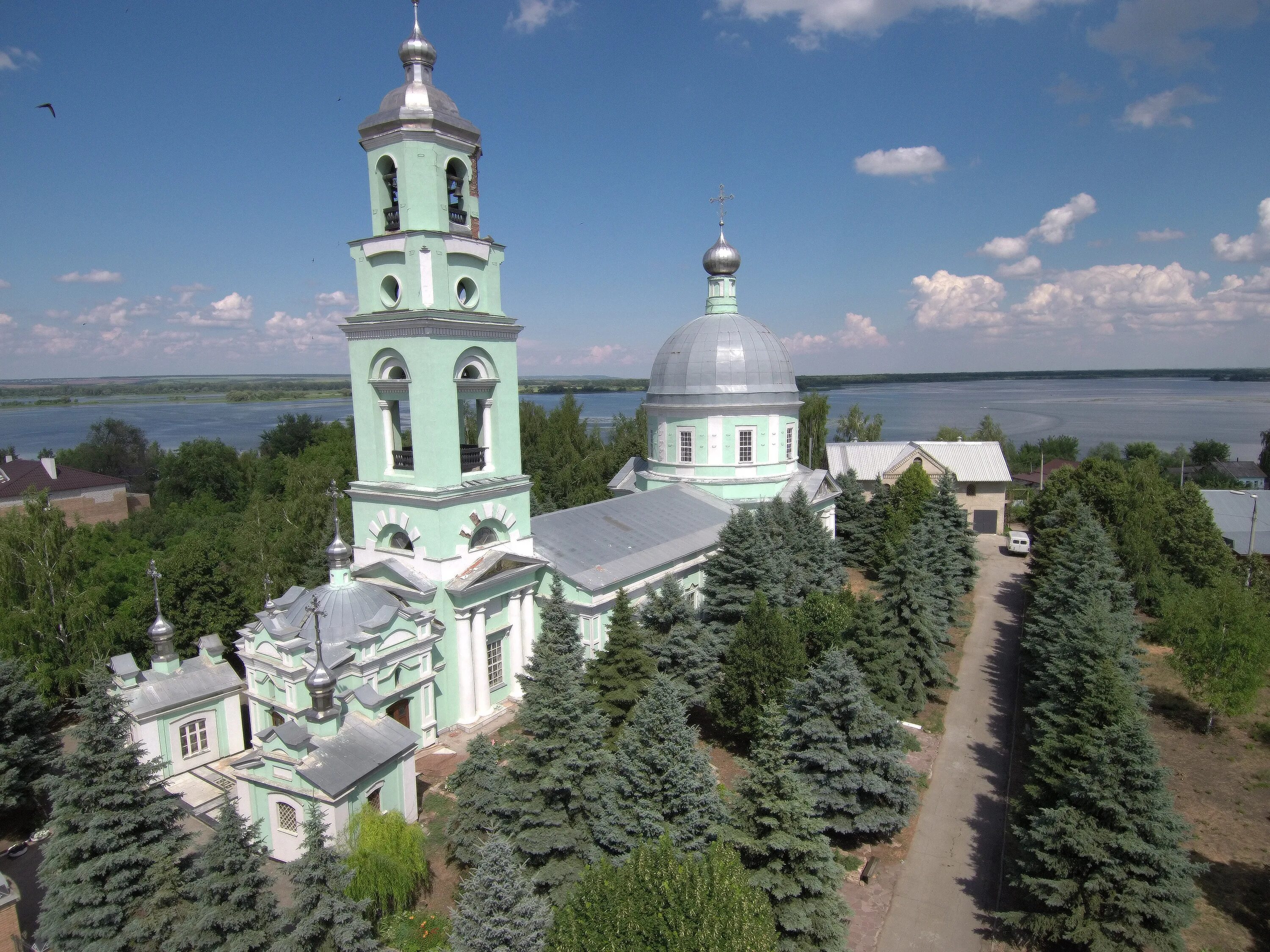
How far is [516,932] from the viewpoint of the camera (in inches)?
328

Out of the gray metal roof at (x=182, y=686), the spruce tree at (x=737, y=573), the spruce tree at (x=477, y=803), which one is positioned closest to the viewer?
the spruce tree at (x=477, y=803)

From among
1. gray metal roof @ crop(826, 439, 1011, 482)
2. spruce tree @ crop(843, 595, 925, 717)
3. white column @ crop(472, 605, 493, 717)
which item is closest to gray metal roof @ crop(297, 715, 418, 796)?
white column @ crop(472, 605, 493, 717)

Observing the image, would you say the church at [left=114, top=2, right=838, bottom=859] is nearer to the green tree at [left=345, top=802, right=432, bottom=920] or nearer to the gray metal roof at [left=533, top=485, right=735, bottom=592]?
the gray metal roof at [left=533, top=485, right=735, bottom=592]

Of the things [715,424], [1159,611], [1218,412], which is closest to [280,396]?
[715,424]

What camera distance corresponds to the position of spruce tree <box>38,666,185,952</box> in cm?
866

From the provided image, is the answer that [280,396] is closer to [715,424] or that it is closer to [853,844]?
[715,424]

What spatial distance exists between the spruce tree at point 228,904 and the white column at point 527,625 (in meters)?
9.04

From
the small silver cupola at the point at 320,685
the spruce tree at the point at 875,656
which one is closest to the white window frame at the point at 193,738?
the small silver cupola at the point at 320,685

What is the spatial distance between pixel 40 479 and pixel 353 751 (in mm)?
37788

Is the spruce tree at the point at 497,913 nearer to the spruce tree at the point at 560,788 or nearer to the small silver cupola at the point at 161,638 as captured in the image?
the spruce tree at the point at 560,788

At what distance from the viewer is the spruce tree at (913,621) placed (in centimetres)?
1681

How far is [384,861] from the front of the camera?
403 inches

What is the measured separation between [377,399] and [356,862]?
948cm

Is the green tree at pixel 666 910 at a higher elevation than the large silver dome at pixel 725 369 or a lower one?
lower
